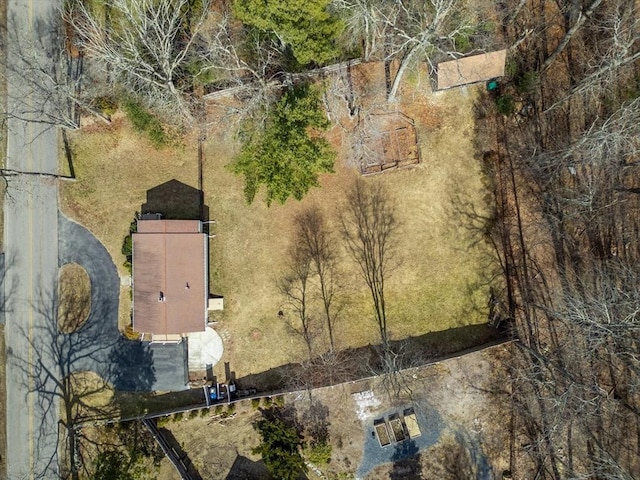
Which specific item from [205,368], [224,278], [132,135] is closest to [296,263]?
[224,278]

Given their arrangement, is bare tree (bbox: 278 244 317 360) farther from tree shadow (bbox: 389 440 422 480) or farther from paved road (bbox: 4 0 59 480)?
paved road (bbox: 4 0 59 480)

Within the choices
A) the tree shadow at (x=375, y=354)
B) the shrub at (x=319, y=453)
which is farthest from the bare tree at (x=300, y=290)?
the shrub at (x=319, y=453)

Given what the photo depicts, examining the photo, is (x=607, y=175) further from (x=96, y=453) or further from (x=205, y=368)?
(x=96, y=453)

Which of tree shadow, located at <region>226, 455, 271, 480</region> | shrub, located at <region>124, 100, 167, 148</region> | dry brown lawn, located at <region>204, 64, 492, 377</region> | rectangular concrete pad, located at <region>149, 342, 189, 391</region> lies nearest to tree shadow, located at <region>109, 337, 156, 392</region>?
rectangular concrete pad, located at <region>149, 342, 189, 391</region>

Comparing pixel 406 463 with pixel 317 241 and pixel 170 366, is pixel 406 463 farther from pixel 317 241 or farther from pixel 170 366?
pixel 170 366

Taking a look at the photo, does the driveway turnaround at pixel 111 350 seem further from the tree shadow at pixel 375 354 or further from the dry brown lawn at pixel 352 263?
the tree shadow at pixel 375 354
